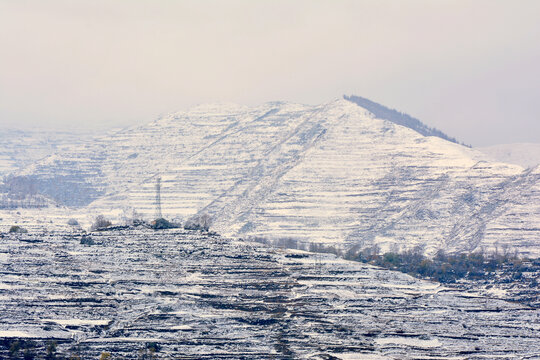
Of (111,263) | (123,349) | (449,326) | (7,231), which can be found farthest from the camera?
(7,231)

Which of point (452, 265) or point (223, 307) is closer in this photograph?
point (223, 307)

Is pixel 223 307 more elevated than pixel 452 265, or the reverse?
pixel 452 265

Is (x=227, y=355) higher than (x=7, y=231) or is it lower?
lower

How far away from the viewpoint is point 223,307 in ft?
390

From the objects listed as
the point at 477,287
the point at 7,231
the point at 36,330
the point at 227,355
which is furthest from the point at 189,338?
the point at 477,287

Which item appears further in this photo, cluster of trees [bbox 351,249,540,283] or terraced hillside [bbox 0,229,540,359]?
cluster of trees [bbox 351,249,540,283]

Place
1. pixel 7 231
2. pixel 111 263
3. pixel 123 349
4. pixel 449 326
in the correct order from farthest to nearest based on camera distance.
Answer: pixel 7 231 → pixel 111 263 → pixel 449 326 → pixel 123 349

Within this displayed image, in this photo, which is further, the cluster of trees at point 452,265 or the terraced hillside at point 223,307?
the cluster of trees at point 452,265

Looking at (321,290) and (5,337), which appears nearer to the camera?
(5,337)

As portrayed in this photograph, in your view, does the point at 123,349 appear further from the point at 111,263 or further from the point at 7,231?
the point at 7,231

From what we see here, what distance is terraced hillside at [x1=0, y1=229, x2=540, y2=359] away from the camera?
111500 millimetres

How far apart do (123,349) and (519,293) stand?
5254cm

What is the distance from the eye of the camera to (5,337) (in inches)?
4333

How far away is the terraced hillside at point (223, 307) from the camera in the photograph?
112m
